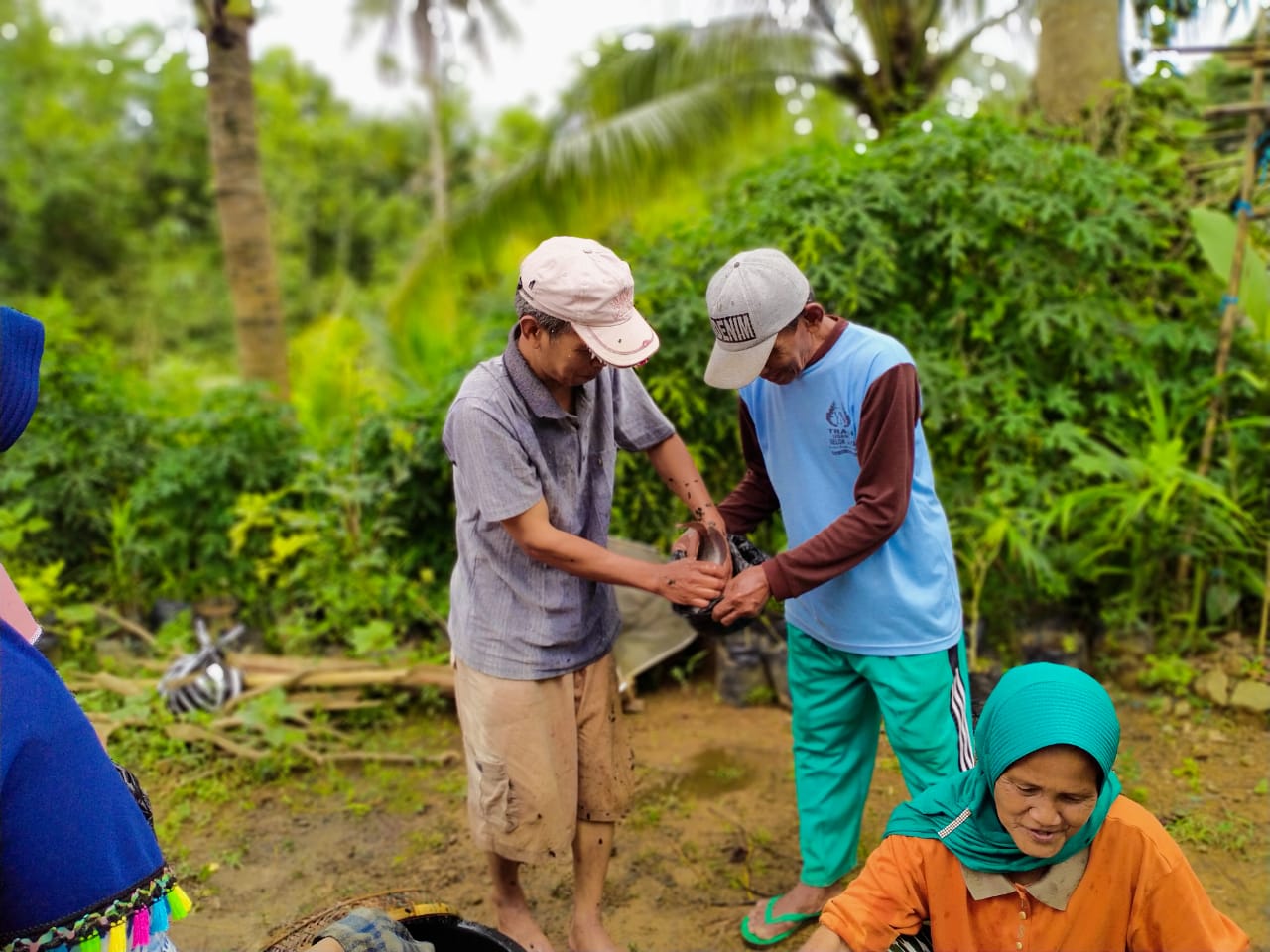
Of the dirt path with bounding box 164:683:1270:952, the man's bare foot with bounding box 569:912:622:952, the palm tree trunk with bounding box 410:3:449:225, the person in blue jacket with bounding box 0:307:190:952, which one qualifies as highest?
the palm tree trunk with bounding box 410:3:449:225

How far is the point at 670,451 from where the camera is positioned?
8.55 feet

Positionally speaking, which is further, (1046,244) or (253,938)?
(1046,244)

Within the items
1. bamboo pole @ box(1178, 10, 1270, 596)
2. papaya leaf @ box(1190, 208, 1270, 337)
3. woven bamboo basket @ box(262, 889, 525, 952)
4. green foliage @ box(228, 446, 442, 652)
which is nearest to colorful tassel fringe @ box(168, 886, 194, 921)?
woven bamboo basket @ box(262, 889, 525, 952)

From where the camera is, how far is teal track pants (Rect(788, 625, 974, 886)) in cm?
234

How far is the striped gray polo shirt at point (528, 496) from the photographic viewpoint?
2.14 m

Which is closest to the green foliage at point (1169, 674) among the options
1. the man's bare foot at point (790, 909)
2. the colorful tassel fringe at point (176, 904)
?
the man's bare foot at point (790, 909)

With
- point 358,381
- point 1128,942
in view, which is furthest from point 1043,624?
point 358,381

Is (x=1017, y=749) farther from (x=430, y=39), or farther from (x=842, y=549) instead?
(x=430, y=39)

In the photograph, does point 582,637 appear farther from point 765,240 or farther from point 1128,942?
point 765,240

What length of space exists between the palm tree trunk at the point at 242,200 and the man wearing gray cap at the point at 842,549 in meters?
4.08

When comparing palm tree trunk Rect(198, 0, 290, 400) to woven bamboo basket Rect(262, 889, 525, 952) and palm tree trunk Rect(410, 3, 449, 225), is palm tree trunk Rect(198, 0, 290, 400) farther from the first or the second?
palm tree trunk Rect(410, 3, 449, 225)

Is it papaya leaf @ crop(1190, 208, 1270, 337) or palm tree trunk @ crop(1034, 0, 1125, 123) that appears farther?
palm tree trunk @ crop(1034, 0, 1125, 123)

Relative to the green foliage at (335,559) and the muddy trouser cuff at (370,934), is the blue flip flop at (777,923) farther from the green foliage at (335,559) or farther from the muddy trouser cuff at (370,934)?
the green foliage at (335,559)

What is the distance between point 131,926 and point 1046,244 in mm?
4010
